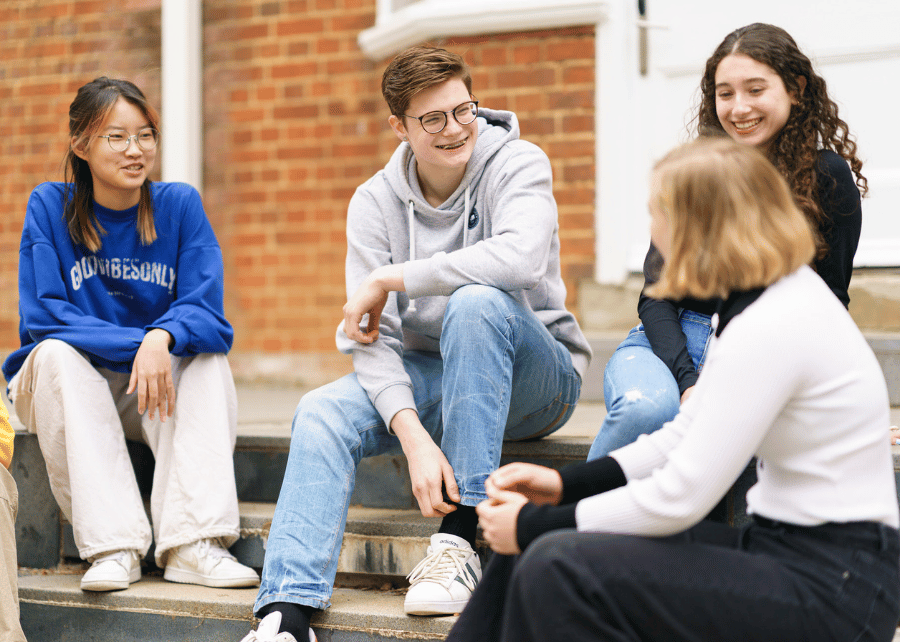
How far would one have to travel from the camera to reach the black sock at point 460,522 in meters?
1.96

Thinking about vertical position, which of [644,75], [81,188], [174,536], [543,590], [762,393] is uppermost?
[644,75]

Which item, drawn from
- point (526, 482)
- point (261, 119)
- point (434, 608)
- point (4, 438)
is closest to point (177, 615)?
point (4, 438)

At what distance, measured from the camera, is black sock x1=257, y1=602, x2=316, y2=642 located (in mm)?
1813

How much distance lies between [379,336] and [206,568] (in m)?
0.76

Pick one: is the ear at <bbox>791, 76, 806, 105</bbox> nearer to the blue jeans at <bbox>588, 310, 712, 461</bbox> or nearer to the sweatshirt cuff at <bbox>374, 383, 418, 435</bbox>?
the blue jeans at <bbox>588, 310, 712, 461</bbox>

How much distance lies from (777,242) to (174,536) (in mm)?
1695

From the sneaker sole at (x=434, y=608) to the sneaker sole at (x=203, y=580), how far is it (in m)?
0.56

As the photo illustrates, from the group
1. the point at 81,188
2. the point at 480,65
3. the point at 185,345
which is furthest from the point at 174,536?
the point at 480,65

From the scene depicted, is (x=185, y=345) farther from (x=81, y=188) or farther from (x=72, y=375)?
(x=81, y=188)

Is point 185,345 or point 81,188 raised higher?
point 81,188

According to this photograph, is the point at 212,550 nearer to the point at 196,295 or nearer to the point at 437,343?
the point at 196,295

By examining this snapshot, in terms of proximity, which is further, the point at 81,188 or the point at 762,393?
the point at 81,188

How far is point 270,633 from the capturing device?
1.77 metres

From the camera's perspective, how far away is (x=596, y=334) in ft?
11.1
